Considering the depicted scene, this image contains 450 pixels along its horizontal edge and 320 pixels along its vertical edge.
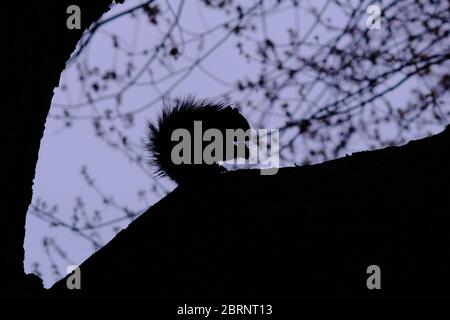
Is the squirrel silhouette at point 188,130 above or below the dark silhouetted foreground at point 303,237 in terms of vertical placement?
above

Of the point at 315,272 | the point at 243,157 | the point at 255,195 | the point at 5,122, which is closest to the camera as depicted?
the point at 5,122

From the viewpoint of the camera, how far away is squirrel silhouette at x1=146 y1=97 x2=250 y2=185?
7.06 feet

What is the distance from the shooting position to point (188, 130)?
2244 mm

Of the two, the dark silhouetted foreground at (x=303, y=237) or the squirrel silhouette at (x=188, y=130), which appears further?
the squirrel silhouette at (x=188, y=130)

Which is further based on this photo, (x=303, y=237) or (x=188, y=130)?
(x=188, y=130)

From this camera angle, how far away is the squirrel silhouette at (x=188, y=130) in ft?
7.06

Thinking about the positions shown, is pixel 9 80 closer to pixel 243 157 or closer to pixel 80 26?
pixel 80 26

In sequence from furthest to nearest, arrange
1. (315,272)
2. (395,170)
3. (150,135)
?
(150,135) → (395,170) → (315,272)

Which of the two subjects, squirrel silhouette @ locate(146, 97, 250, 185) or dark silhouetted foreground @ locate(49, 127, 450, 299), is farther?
squirrel silhouette @ locate(146, 97, 250, 185)

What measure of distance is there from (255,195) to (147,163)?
2.75 feet

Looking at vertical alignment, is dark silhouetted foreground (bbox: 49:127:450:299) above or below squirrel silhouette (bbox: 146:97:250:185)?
below

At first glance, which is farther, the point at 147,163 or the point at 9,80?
the point at 147,163
